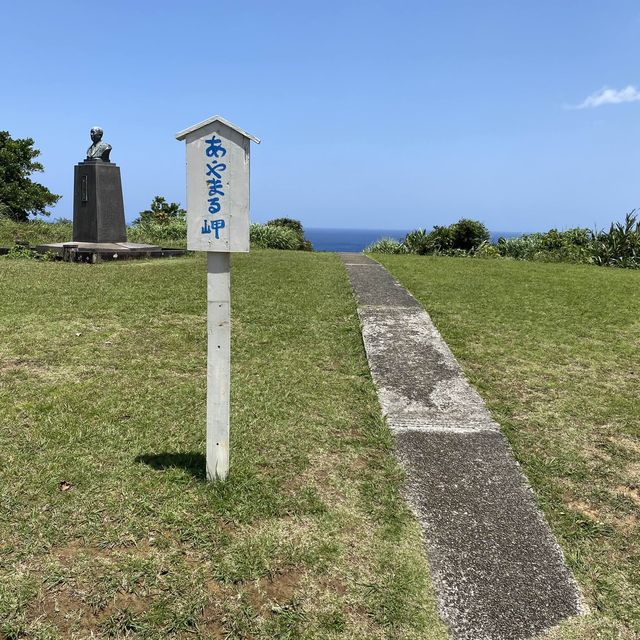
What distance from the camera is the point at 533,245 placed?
1817 centimetres

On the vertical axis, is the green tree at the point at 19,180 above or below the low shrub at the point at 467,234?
above

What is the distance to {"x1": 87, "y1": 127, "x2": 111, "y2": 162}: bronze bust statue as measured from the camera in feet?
39.3

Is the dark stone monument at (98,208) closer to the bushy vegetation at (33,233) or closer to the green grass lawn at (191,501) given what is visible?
the bushy vegetation at (33,233)

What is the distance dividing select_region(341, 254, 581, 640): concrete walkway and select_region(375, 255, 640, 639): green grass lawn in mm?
112

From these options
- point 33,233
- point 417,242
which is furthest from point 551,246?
point 33,233

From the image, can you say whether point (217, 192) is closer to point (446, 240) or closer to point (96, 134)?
point (96, 134)

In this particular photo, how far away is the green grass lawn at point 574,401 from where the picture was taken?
92.0 inches

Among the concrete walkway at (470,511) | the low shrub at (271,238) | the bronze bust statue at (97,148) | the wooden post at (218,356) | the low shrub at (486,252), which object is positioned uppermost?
the bronze bust statue at (97,148)

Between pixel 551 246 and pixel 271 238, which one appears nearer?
pixel 551 246

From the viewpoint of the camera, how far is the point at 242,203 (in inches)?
94.1

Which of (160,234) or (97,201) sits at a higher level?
(97,201)

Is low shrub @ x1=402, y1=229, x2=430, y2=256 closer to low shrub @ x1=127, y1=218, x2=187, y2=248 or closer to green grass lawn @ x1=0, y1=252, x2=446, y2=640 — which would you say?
low shrub @ x1=127, y1=218, x2=187, y2=248

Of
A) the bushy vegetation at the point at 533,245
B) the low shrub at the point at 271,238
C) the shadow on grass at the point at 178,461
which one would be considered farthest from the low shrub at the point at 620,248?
the shadow on grass at the point at 178,461

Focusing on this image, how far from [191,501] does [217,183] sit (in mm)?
1537
